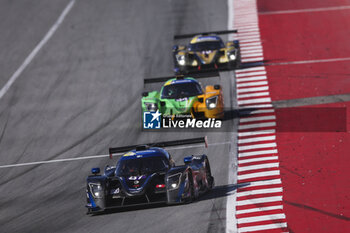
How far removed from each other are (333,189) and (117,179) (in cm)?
576

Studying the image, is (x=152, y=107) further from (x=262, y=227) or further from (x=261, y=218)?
(x=262, y=227)

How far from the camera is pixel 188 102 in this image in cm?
2802

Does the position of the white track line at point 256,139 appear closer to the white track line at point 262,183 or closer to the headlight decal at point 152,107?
the headlight decal at point 152,107

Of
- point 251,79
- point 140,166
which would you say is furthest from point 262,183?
point 251,79

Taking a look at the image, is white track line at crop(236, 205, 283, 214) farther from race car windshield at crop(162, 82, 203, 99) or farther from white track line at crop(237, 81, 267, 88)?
white track line at crop(237, 81, 267, 88)

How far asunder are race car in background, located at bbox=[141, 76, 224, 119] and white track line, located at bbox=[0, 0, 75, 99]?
11670mm

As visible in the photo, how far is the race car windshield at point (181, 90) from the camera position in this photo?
28.6 metres

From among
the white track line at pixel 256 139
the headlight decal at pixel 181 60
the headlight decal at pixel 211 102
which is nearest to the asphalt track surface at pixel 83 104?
the white track line at pixel 256 139

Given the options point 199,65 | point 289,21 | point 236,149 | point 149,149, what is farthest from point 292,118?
point 289,21

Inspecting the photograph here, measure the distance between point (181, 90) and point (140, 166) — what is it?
931 cm

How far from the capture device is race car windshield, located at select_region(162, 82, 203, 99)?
2861cm

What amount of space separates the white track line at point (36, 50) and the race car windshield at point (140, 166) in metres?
18.6

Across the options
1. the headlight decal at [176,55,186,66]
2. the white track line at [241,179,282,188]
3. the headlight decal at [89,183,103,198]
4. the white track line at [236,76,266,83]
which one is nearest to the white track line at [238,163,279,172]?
the white track line at [241,179,282,188]

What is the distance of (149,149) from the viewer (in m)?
20.9
